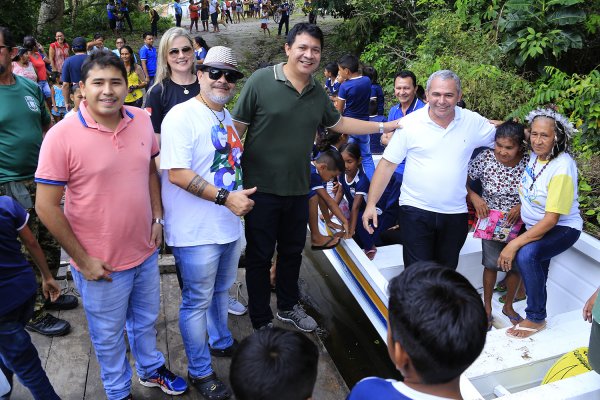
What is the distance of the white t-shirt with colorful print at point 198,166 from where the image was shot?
2379 millimetres

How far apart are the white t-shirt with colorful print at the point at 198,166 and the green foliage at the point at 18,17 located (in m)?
15.8

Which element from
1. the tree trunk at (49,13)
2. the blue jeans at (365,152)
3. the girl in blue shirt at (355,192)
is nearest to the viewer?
the girl in blue shirt at (355,192)

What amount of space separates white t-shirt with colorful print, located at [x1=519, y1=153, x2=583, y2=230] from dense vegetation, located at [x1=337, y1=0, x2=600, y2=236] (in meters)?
1.54

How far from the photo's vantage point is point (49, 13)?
55.8ft

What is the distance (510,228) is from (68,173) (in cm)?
273

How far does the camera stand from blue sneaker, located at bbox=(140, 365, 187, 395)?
2756mm

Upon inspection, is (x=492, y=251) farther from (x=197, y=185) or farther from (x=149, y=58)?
(x=149, y=58)

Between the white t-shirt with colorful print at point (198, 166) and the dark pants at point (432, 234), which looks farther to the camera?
the dark pants at point (432, 234)

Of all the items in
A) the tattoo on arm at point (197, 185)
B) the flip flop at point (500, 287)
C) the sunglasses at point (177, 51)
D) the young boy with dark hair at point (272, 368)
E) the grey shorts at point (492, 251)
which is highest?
the sunglasses at point (177, 51)

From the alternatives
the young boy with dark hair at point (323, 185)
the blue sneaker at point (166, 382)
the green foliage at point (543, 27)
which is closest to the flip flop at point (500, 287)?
the young boy with dark hair at point (323, 185)

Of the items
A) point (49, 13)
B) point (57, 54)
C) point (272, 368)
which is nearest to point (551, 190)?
point (272, 368)

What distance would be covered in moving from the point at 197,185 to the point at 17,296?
39.2 inches

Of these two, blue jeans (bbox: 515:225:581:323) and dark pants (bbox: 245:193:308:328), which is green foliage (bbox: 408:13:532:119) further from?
dark pants (bbox: 245:193:308:328)

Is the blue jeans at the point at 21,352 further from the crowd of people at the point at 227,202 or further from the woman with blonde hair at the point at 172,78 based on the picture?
the woman with blonde hair at the point at 172,78
